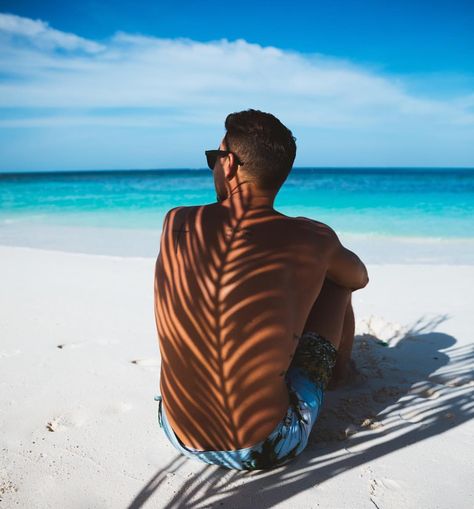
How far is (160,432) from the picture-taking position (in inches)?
78.3

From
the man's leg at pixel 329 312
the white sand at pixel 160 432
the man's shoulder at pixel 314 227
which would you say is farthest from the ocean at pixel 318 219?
the man's shoulder at pixel 314 227

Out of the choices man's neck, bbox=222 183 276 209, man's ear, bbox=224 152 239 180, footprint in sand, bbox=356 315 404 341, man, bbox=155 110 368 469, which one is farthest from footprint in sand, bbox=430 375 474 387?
man's ear, bbox=224 152 239 180

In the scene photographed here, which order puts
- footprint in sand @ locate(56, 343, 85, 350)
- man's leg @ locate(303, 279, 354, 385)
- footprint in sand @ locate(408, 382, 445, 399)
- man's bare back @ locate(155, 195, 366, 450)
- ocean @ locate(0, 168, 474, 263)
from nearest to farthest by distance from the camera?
man's bare back @ locate(155, 195, 366, 450) → man's leg @ locate(303, 279, 354, 385) → footprint in sand @ locate(408, 382, 445, 399) → footprint in sand @ locate(56, 343, 85, 350) → ocean @ locate(0, 168, 474, 263)

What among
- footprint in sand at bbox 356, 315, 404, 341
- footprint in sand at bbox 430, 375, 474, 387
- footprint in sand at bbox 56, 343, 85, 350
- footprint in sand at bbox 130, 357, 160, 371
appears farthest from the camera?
footprint in sand at bbox 356, 315, 404, 341

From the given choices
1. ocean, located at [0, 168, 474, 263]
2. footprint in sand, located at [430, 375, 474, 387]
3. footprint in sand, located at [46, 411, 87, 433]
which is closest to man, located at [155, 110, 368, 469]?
footprint in sand, located at [46, 411, 87, 433]

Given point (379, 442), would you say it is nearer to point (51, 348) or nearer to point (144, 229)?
point (51, 348)

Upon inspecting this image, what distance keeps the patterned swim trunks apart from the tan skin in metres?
0.05

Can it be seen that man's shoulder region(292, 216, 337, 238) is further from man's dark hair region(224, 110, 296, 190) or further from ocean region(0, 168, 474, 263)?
ocean region(0, 168, 474, 263)

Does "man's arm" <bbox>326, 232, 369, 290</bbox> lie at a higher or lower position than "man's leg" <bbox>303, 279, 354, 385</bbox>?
higher

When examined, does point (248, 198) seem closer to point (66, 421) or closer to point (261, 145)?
point (261, 145)

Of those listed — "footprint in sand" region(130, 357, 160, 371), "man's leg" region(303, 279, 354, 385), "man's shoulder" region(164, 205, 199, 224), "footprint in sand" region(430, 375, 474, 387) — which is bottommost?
"footprint in sand" region(130, 357, 160, 371)

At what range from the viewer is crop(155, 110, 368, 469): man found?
148 cm

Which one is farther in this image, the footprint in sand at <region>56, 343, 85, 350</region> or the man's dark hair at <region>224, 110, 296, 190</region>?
the footprint in sand at <region>56, 343, 85, 350</region>

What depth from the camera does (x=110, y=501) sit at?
5.05 ft
